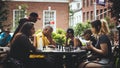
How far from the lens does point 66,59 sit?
9.87 meters

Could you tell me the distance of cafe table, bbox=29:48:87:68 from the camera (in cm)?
923

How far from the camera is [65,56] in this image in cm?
984

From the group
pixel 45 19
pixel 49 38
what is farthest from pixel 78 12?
pixel 49 38

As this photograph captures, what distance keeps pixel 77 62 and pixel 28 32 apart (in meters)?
1.44

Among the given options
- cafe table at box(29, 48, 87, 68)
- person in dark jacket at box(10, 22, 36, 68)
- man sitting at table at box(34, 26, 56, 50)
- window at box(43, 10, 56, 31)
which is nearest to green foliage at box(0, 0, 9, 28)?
window at box(43, 10, 56, 31)

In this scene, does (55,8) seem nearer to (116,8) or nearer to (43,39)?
(116,8)

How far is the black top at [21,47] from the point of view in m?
8.87

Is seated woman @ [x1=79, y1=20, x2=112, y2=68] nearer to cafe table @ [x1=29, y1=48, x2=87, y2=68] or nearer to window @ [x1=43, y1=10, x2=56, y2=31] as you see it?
cafe table @ [x1=29, y1=48, x2=87, y2=68]

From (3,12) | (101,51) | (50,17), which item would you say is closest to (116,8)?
(3,12)

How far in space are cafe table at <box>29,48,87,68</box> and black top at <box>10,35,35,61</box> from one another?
331 millimetres

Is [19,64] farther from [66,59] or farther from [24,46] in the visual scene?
[66,59]

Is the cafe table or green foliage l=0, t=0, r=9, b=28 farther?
green foliage l=0, t=0, r=9, b=28

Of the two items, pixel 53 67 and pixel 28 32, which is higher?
pixel 28 32

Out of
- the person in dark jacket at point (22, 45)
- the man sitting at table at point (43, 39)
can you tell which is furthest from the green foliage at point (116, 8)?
the person in dark jacket at point (22, 45)
